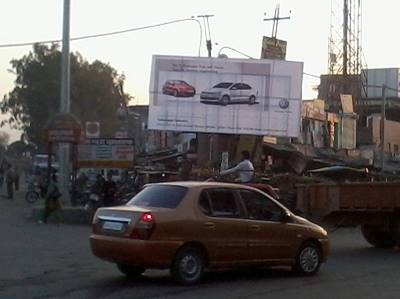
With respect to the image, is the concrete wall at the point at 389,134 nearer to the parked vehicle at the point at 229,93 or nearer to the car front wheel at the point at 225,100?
the parked vehicle at the point at 229,93

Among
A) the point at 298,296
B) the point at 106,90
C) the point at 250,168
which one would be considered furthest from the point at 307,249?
the point at 106,90

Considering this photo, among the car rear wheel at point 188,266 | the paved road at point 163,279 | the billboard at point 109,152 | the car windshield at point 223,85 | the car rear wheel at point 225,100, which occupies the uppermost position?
the car windshield at point 223,85

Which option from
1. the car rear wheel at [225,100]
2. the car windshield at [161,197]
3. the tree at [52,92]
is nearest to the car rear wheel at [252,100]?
the car rear wheel at [225,100]

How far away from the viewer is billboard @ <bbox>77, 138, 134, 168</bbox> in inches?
→ 1303

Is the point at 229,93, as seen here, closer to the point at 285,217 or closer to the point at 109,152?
the point at 109,152

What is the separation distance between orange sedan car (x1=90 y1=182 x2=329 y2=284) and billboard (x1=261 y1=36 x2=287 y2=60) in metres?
38.5

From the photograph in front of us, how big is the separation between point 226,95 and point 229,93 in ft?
0.57

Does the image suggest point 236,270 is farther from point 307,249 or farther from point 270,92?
point 270,92

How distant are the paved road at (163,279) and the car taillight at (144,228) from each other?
76cm

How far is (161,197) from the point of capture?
14391mm

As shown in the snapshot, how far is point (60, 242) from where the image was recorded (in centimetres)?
2153

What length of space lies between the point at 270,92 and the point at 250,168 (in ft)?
79.9

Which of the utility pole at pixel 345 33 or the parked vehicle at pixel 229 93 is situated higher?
the utility pole at pixel 345 33

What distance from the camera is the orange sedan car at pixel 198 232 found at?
13672 millimetres
